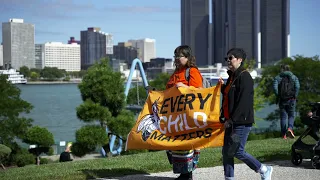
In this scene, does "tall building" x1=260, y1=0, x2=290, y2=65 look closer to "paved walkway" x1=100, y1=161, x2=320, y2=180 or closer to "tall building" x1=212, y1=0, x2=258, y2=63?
"tall building" x1=212, y1=0, x2=258, y2=63

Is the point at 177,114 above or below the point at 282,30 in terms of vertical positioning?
below

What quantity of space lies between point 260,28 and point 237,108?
175491mm

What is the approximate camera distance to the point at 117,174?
7141 millimetres

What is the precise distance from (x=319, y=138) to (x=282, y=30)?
173525mm

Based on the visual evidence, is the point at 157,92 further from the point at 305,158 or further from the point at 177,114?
the point at 305,158

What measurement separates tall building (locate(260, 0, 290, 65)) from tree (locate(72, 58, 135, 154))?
5912 inches

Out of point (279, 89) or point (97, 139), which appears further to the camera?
point (97, 139)

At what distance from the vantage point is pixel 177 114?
6.39 meters

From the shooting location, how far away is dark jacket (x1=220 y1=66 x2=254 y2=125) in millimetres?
5496

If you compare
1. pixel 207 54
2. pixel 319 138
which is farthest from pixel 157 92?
pixel 207 54

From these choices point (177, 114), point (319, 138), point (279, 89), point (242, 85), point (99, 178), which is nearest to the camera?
point (242, 85)

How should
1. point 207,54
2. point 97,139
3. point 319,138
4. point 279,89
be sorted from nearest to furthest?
point 319,138 → point 279,89 → point 97,139 → point 207,54

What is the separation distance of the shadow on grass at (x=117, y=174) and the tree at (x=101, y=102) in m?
11.0

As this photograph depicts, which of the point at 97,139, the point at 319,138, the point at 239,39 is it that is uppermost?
the point at 239,39
